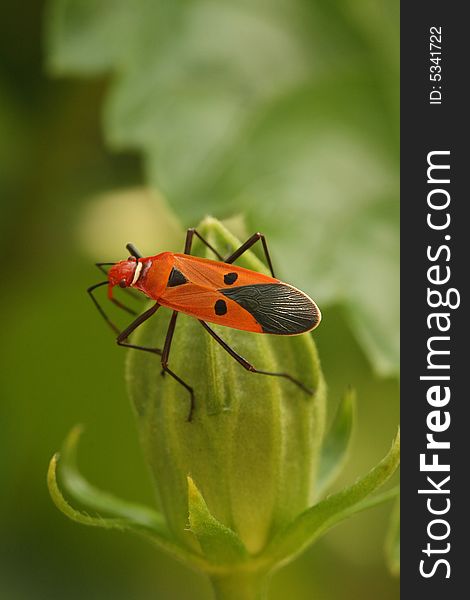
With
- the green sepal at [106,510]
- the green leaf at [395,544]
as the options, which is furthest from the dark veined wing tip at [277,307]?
the green leaf at [395,544]

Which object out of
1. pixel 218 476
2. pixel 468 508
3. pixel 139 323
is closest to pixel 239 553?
pixel 218 476

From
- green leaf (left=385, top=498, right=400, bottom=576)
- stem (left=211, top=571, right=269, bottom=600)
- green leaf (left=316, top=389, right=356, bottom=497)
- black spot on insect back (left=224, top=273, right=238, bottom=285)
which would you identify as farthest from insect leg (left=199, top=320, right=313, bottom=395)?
green leaf (left=385, top=498, right=400, bottom=576)

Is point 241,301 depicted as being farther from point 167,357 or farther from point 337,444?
point 337,444

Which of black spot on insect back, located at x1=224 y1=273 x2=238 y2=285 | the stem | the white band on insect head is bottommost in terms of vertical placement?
the stem

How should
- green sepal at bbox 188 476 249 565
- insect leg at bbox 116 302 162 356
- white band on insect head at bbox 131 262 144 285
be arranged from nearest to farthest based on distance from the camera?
1. green sepal at bbox 188 476 249 565
2. insect leg at bbox 116 302 162 356
3. white band on insect head at bbox 131 262 144 285

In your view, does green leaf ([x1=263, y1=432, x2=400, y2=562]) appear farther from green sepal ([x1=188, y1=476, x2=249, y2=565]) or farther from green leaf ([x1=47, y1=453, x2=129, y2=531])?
Result: green leaf ([x1=47, y1=453, x2=129, y2=531])

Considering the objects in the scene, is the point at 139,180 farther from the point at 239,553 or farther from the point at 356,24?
the point at 239,553
